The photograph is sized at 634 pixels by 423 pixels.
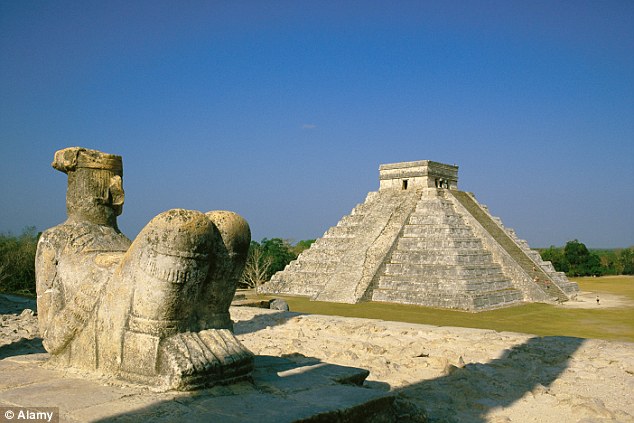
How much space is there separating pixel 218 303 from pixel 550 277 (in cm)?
1944

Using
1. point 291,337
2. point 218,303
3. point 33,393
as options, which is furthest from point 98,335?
point 291,337

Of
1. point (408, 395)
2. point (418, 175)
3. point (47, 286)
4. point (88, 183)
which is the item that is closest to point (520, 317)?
point (418, 175)

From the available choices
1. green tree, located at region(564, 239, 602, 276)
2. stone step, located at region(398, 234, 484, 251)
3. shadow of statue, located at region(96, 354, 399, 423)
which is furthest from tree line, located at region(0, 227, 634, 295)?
shadow of statue, located at region(96, 354, 399, 423)

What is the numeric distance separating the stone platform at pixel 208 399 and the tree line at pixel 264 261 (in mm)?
8279

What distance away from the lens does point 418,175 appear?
22984 mm

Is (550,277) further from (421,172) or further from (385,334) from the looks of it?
(385,334)

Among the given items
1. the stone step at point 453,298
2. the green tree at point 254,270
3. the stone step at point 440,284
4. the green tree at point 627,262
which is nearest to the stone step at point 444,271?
the stone step at point 440,284

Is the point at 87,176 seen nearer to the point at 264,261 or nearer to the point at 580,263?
the point at 264,261

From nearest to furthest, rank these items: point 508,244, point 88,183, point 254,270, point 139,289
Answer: point 139,289, point 88,183, point 508,244, point 254,270

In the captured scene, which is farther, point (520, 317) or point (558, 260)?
point (558, 260)

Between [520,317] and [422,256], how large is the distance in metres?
4.47

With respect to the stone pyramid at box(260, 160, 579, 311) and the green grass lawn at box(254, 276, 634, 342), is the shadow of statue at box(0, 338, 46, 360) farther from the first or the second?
the stone pyramid at box(260, 160, 579, 311)

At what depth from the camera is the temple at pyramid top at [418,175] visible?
22.8 meters

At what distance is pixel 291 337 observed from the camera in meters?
9.05
